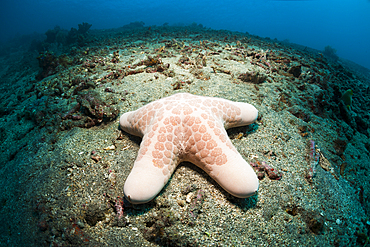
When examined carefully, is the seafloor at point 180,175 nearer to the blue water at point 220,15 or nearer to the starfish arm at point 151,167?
the starfish arm at point 151,167

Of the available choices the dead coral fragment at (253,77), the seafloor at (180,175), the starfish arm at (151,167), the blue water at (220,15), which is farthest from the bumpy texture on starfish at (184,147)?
the blue water at (220,15)

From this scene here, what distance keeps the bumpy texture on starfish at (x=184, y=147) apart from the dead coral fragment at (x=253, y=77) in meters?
2.84

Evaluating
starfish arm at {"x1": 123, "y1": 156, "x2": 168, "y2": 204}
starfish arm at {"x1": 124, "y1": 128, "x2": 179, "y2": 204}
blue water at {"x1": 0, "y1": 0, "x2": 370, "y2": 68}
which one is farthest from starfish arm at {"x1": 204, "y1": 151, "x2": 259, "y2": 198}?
blue water at {"x1": 0, "y1": 0, "x2": 370, "y2": 68}

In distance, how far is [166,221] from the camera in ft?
7.64

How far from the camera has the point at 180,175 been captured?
9.27ft

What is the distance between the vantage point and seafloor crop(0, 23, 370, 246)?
7.70ft

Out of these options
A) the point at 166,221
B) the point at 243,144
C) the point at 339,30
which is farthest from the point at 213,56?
the point at 339,30

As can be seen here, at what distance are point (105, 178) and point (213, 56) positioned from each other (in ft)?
22.4

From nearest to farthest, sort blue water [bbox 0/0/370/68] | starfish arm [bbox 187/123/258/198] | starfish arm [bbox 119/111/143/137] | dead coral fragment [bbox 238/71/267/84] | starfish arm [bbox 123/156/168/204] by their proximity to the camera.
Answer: starfish arm [bbox 123/156/168/204] < starfish arm [bbox 187/123/258/198] < starfish arm [bbox 119/111/143/137] < dead coral fragment [bbox 238/71/267/84] < blue water [bbox 0/0/370/68]

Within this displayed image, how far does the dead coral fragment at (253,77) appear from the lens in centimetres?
534

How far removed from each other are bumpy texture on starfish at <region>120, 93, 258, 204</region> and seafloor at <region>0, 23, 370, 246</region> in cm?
39

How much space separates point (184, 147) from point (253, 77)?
4.14 meters

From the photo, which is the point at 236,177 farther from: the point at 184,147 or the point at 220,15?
the point at 220,15

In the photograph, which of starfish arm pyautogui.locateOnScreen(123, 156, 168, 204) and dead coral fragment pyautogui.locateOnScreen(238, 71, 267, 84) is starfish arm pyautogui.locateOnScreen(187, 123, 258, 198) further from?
dead coral fragment pyautogui.locateOnScreen(238, 71, 267, 84)
